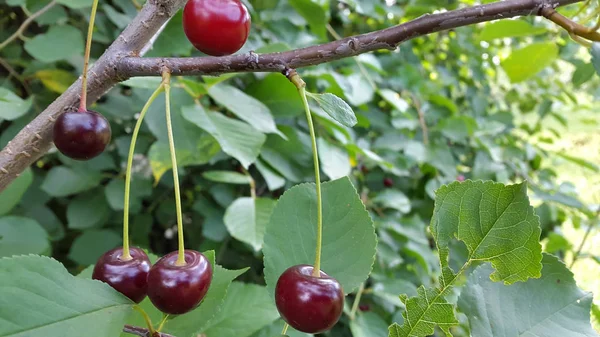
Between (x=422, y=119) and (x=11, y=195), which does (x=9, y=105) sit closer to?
(x=11, y=195)

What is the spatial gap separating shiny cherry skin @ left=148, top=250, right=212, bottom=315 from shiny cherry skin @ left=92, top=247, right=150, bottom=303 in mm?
61

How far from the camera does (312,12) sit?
166 cm

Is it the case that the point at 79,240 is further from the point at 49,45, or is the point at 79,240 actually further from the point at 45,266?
the point at 45,266

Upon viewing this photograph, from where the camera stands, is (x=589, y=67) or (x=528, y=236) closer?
(x=528, y=236)

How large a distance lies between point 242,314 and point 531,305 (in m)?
0.60

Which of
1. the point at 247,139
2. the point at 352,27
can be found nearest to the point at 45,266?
the point at 247,139

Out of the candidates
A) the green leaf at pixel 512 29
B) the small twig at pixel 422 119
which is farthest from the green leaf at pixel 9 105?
the small twig at pixel 422 119

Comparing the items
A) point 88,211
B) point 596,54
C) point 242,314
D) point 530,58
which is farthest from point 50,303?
point 530,58

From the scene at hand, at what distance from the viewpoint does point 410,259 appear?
6.37ft

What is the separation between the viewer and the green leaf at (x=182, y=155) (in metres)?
1.39

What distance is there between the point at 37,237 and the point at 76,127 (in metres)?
0.78

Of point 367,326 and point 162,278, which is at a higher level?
point 162,278

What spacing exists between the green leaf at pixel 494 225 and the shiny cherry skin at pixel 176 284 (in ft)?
1.00

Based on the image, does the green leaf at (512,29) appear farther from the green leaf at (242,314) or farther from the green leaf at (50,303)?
the green leaf at (50,303)
